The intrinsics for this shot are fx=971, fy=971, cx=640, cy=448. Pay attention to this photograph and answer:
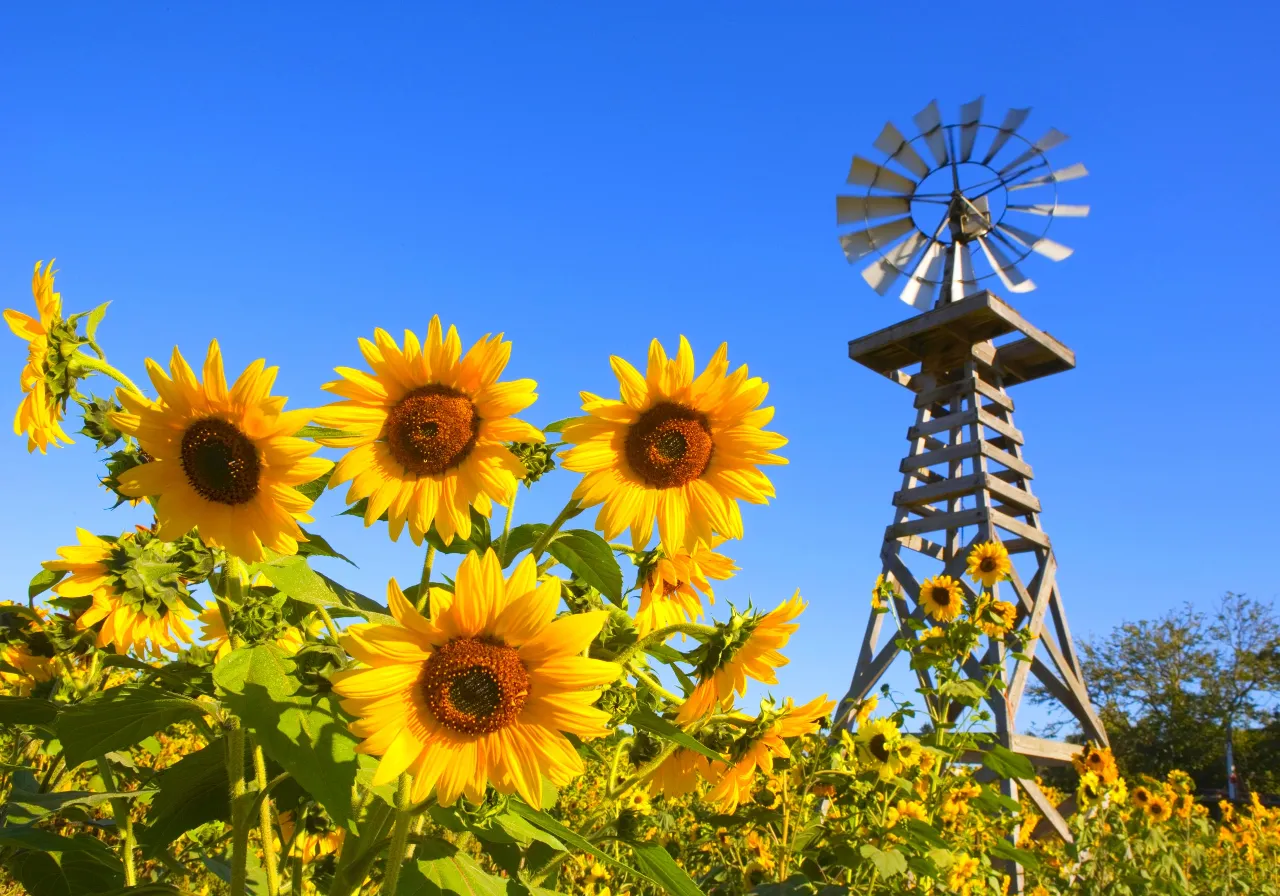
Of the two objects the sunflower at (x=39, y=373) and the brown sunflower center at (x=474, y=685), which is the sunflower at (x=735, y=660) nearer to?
the brown sunflower center at (x=474, y=685)

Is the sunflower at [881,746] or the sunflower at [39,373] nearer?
the sunflower at [39,373]

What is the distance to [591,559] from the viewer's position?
5.09 ft

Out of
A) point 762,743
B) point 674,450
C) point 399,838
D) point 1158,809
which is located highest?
point 1158,809

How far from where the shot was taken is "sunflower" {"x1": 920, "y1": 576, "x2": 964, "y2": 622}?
5700mm

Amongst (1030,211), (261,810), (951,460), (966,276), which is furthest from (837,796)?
(1030,211)

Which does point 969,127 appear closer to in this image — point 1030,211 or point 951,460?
point 1030,211

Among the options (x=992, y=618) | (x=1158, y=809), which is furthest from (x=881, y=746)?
(x=1158, y=809)

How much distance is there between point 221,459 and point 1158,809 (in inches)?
279

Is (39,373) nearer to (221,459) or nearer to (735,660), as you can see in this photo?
(221,459)

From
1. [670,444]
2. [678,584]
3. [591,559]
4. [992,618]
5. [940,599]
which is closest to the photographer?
[591,559]

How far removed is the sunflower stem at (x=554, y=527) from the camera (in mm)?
1491

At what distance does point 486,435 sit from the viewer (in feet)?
4.91

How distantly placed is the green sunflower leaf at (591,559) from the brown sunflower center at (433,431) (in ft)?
0.71

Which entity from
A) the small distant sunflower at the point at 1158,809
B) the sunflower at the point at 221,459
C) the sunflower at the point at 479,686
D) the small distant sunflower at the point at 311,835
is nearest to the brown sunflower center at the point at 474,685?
the sunflower at the point at 479,686
